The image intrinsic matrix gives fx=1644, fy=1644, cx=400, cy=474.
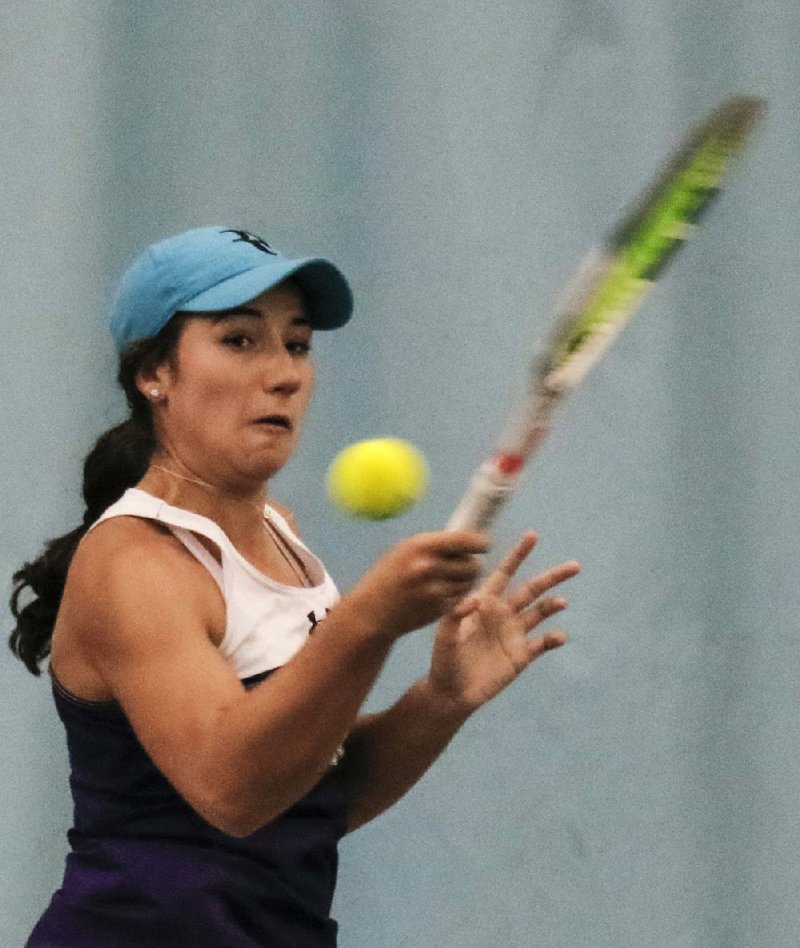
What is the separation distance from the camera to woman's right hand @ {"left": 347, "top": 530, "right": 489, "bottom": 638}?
701mm

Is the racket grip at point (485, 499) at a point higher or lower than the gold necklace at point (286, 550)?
higher

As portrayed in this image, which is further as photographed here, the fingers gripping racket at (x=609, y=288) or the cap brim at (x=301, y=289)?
the cap brim at (x=301, y=289)

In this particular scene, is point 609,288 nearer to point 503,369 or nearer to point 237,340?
point 237,340

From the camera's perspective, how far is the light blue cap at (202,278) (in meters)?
0.91

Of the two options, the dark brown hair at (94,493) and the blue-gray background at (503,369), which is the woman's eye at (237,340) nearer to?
the dark brown hair at (94,493)

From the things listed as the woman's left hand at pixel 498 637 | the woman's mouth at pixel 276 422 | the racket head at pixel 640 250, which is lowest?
the woman's left hand at pixel 498 637

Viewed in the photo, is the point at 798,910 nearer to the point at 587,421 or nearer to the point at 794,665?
the point at 794,665

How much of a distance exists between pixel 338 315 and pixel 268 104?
1.56 feet

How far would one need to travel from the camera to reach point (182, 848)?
0.89 m

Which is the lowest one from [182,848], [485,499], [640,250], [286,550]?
[182,848]

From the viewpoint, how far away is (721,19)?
4.58 feet

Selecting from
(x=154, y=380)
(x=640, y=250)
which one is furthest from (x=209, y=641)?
(x=640, y=250)

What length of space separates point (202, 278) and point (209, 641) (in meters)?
0.21

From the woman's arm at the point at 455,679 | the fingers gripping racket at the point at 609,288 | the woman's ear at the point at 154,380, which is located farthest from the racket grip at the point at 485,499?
the woman's ear at the point at 154,380
